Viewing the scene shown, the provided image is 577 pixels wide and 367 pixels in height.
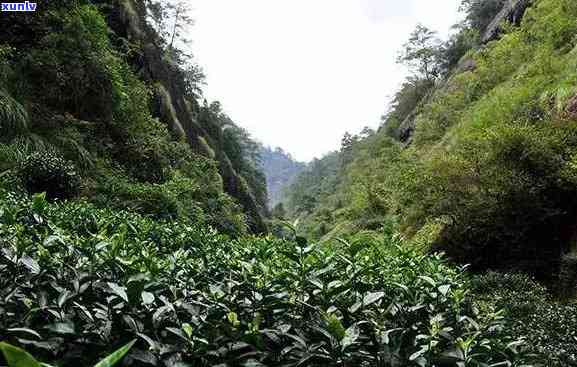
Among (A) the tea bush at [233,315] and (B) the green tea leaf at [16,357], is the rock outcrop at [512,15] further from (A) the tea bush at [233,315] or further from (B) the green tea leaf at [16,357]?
(B) the green tea leaf at [16,357]

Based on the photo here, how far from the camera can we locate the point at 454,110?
25.8 meters

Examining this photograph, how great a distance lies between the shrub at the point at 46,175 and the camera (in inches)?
310

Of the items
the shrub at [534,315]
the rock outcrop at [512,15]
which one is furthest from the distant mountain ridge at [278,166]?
the shrub at [534,315]

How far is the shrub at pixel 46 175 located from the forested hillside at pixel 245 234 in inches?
1.0

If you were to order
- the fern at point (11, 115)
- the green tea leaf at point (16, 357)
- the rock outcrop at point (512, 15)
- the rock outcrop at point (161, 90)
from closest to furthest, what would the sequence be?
the green tea leaf at point (16, 357) < the fern at point (11, 115) < the rock outcrop at point (161, 90) < the rock outcrop at point (512, 15)

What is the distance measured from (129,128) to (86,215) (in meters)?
9.01

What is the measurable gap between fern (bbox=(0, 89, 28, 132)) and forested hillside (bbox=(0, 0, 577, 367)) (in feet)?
0.12

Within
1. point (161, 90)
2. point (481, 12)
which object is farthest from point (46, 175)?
point (481, 12)

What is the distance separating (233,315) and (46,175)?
7.37m

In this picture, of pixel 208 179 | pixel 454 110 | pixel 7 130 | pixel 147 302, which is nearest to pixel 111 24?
pixel 208 179

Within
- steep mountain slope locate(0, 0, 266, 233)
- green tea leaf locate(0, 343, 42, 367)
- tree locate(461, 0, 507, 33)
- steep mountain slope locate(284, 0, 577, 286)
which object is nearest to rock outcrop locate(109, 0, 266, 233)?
steep mountain slope locate(0, 0, 266, 233)

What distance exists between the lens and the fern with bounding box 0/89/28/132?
8.66m

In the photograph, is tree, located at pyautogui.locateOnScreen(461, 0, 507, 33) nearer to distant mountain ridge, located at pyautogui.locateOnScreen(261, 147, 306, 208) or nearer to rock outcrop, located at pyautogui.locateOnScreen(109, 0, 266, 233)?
rock outcrop, located at pyautogui.locateOnScreen(109, 0, 266, 233)

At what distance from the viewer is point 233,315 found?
165 centimetres
